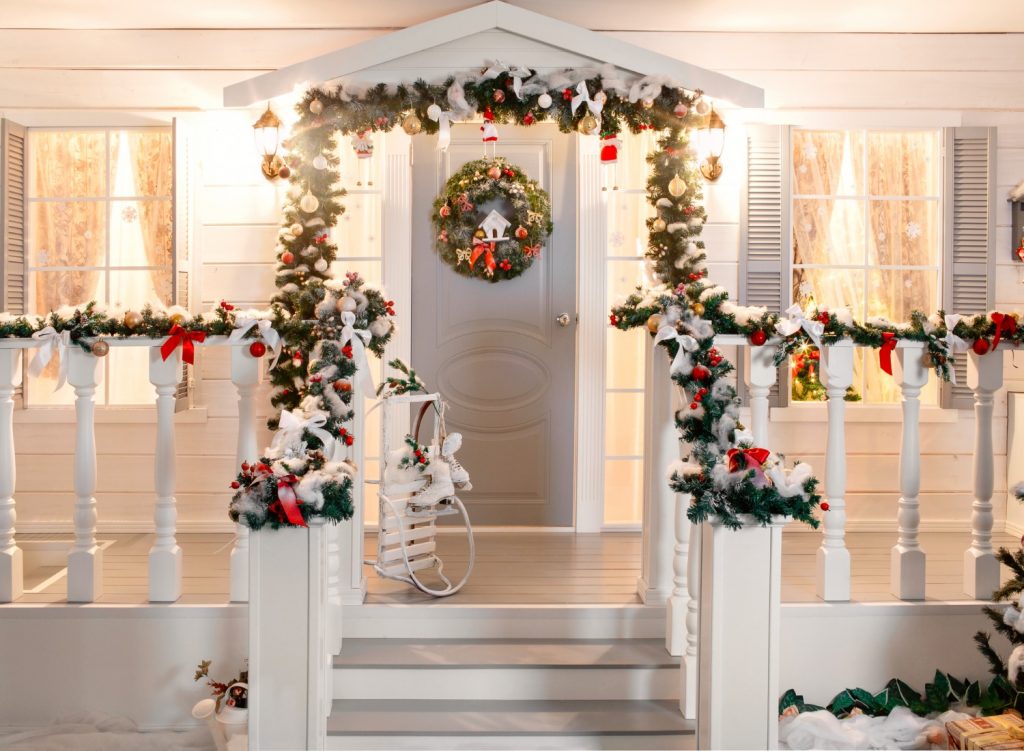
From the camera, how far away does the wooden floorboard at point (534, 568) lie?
388 cm

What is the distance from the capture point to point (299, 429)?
309cm

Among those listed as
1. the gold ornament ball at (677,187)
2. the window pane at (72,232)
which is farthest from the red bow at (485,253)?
the window pane at (72,232)

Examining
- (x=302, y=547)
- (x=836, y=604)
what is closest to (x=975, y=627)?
(x=836, y=604)

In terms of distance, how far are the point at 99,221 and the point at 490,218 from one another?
7.14ft

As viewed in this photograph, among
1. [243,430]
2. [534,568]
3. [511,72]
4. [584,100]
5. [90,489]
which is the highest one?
[511,72]

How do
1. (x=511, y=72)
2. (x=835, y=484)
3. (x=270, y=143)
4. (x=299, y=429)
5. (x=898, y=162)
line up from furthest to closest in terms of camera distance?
(x=898, y=162) < (x=270, y=143) < (x=511, y=72) < (x=835, y=484) < (x=299, y=429)

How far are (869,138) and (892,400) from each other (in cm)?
150

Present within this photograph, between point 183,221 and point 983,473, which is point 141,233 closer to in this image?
point 183,221

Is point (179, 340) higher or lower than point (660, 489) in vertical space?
higher

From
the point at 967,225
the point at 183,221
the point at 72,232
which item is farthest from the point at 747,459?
the point at 72,232

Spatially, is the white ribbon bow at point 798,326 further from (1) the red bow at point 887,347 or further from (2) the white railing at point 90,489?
(2) the white railing at point 90,489

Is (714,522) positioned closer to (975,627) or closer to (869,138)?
(975,627)

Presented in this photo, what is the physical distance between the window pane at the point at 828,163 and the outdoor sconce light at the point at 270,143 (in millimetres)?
2812

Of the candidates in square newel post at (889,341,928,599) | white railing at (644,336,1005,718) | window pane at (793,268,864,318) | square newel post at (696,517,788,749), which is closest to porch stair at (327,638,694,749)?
white railing at (644,336,1005,718)
